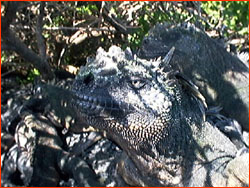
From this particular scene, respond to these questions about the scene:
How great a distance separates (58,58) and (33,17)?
58 centimetres

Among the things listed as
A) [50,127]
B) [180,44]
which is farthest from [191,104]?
[50,127]

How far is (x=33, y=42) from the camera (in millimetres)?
5773

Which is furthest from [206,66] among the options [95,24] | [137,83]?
[95,24]

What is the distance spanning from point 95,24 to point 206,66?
102 inches

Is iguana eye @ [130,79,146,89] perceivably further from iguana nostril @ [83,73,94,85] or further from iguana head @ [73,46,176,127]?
iguana nostril @ [83,73,94,85]

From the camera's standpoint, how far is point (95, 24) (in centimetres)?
566

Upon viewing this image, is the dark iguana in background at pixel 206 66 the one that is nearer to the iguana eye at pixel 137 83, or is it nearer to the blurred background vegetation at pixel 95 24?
the iguana eye at pixel 137 83

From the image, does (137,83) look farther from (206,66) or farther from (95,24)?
(95,24)

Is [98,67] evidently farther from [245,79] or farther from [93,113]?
[245,79]

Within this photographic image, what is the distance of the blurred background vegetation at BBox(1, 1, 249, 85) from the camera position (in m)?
5.25

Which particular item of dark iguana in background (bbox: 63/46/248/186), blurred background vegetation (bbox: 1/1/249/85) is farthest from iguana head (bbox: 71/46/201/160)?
blurred background vegetation (bbox: 1/1/249/85)

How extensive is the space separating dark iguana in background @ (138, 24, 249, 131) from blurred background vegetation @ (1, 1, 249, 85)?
1637mm

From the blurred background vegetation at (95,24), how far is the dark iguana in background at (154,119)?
2.57 meters

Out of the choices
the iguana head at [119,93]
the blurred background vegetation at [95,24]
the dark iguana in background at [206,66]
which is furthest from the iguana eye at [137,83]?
the blurred background vegetation at [95,24]
